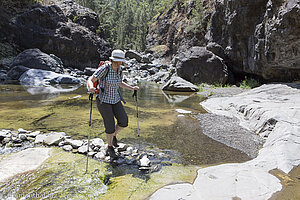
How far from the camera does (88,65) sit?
32219 millimetres

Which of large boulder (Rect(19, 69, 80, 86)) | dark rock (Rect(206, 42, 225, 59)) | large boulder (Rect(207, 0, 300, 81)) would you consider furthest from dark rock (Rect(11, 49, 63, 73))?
large boulder (Rect(207, 0, 300, 81))

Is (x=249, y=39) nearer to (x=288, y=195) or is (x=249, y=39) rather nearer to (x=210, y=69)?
(x=210, y=69)

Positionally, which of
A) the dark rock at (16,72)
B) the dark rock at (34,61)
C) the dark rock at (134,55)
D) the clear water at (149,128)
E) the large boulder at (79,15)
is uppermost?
the large boulder at (79,15)

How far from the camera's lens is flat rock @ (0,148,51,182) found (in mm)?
3344

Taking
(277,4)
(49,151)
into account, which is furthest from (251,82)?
(49,151)

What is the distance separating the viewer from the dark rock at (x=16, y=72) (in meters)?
20.2

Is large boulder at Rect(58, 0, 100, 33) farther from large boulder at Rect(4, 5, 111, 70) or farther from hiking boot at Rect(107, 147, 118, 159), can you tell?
hiking boot at Rect(107, 147, 118, 159)

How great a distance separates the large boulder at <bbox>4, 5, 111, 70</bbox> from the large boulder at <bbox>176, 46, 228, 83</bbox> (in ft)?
59.6

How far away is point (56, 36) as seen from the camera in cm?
2819

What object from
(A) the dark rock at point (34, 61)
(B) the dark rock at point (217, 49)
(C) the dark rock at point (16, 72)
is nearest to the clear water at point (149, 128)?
(C) the dark rock at point (16, 72)

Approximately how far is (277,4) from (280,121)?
10204mm

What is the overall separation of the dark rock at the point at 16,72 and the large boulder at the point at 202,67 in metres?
16.4

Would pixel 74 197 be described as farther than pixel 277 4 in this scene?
No

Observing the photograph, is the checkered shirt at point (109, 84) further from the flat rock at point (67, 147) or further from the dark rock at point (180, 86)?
the dark rock at point (180, 86)
